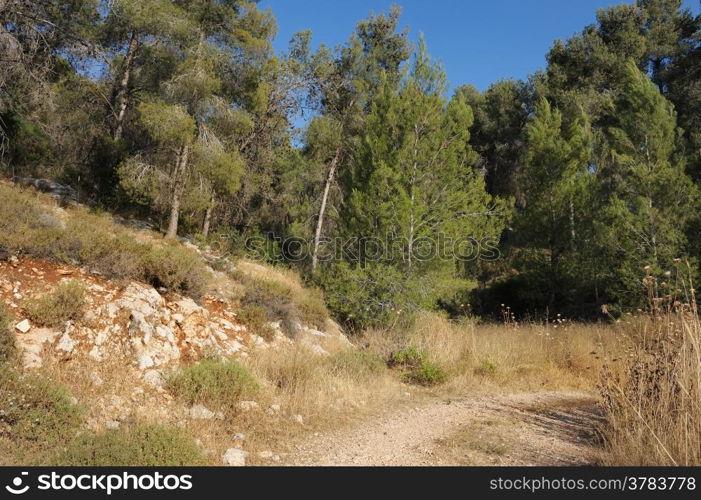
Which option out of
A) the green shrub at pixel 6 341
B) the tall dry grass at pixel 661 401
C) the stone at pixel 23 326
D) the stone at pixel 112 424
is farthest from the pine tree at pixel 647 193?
the green shrub at pixel 6 341

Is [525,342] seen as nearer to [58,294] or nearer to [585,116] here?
[58,294]

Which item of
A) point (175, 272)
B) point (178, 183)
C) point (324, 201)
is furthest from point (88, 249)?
point (324, 201)

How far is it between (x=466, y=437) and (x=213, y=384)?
3.15 meters

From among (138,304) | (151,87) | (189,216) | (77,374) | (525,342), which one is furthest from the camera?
(189,216)

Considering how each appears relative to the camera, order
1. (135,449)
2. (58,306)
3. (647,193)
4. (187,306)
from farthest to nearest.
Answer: (647,193) → (187,306) → (58,306) → (135,449)

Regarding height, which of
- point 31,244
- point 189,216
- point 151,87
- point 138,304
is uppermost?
point 151,87

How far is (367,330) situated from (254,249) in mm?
7528

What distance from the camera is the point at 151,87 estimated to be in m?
13.6

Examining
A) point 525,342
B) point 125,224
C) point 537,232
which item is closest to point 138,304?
point 125,224

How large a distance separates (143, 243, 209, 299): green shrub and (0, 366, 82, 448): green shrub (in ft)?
11.2

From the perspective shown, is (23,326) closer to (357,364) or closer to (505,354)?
(357,364)

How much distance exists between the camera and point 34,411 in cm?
415

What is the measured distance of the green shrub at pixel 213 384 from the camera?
5.37m

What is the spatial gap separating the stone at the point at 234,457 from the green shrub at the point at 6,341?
8.81 ft
